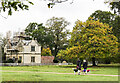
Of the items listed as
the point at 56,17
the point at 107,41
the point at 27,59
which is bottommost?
the point at 27,59

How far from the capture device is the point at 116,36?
47.2m

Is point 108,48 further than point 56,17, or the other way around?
point 56,17

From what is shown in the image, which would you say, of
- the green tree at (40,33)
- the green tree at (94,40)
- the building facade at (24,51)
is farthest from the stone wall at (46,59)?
the green tree at (94,40)

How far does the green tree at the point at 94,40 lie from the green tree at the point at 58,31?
73.4 ft

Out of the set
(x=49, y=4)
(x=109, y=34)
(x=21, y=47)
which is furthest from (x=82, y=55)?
(x=49, y=4)

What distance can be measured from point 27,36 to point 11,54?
1165 cm

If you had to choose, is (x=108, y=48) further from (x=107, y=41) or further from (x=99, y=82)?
(x=99, y=82)

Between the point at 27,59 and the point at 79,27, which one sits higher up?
the point at 79,27

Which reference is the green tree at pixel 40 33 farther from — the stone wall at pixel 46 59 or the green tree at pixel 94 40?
the green tree at pixel 94 40

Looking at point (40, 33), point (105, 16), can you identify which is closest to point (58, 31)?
point (40, 33)

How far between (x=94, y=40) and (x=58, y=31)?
29.1m

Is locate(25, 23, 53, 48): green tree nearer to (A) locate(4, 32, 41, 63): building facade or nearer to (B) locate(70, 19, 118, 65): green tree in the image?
(A) locate(4, 32, 41, 63): building facade

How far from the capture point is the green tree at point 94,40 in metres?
42.4

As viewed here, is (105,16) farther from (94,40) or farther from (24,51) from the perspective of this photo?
(24,51)
